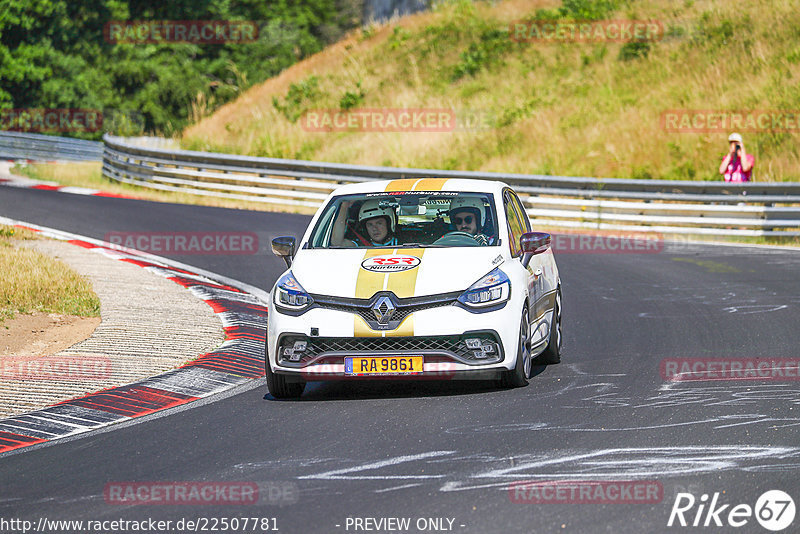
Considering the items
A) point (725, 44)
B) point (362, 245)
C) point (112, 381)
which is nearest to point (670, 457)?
point (362, 245)

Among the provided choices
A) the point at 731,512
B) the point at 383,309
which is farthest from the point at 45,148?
the point at 731,512

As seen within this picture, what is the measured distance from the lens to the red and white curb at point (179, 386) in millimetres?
8039

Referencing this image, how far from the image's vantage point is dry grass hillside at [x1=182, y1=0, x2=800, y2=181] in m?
28.0

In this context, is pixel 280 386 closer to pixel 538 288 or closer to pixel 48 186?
pixel 538 288

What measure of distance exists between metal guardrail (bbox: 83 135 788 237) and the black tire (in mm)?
12558

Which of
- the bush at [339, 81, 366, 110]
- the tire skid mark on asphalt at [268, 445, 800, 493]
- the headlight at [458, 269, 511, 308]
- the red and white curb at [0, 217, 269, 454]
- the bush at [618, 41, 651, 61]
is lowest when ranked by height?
the red and white curb at [0, 217, 269, 454]

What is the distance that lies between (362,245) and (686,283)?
708cm

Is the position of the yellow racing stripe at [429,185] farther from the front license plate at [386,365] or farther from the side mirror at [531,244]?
the front license plate at [386,365]

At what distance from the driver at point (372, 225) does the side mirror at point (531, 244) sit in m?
1.02

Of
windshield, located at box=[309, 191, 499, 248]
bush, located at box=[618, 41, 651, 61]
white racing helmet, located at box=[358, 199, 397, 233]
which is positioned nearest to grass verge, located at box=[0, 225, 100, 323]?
windshield, located at box=[309, 191, 499, 248]

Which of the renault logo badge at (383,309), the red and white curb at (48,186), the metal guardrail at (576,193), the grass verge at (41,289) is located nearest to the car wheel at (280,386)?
the renault logo badge at (383,309)

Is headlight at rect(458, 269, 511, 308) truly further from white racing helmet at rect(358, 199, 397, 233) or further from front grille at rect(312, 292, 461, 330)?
white racing helmet at rect(358, 199, 397, 233)

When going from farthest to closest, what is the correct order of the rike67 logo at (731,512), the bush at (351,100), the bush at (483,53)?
the bush at (351,100) < the bush at (483,53) < the rike67 logo at (731,512)

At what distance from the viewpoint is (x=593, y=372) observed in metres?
9.69
